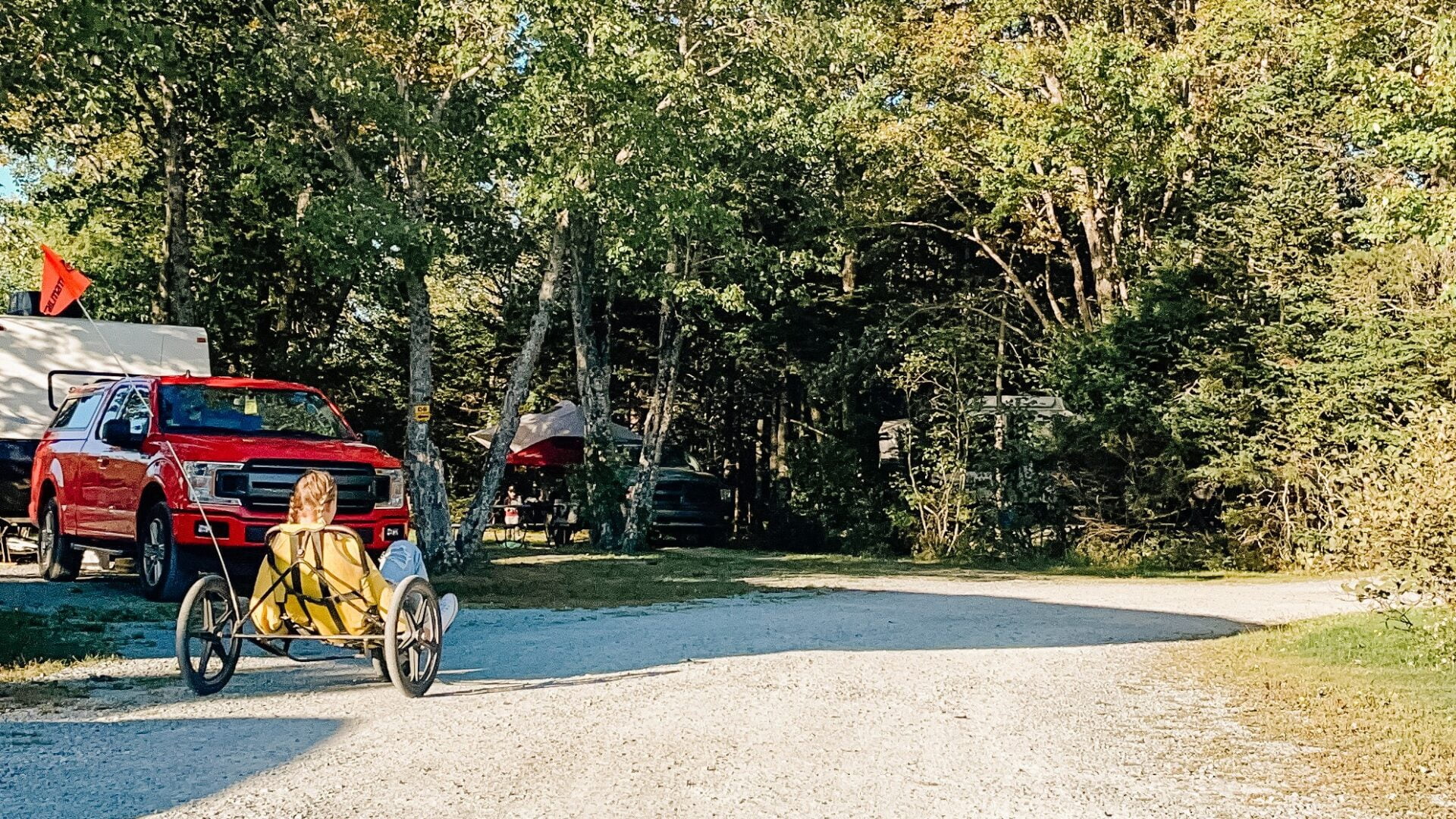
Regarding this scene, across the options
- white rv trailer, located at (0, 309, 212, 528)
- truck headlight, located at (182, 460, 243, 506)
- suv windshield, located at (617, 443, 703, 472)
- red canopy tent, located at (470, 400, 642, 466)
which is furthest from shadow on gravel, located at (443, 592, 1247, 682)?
red canopy tent, located at (470, 400, 642, 466)

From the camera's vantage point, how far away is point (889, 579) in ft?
70.0

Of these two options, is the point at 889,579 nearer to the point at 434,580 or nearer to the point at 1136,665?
the point at 434,580

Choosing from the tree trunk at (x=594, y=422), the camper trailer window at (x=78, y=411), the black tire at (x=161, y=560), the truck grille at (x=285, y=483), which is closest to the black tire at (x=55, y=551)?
the camper trailer window at (x=78, y=411)

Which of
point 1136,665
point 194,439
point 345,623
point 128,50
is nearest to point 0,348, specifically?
point 128,50

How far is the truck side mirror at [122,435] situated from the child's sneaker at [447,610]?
19.6 feet

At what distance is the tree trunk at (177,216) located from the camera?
79.4 ft

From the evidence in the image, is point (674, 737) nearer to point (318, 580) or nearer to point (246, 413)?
point (318, 580)

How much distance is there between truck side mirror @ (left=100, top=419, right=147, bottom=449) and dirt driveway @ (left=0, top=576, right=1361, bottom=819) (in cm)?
281

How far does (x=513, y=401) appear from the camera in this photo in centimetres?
2033

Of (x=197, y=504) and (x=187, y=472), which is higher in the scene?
(x=187, y=472)

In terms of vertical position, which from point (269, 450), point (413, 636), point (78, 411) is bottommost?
point (413, 636)

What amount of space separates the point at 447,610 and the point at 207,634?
4.47 ft

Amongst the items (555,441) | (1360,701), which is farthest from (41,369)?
(1360,701)

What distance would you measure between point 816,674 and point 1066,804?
398cm
